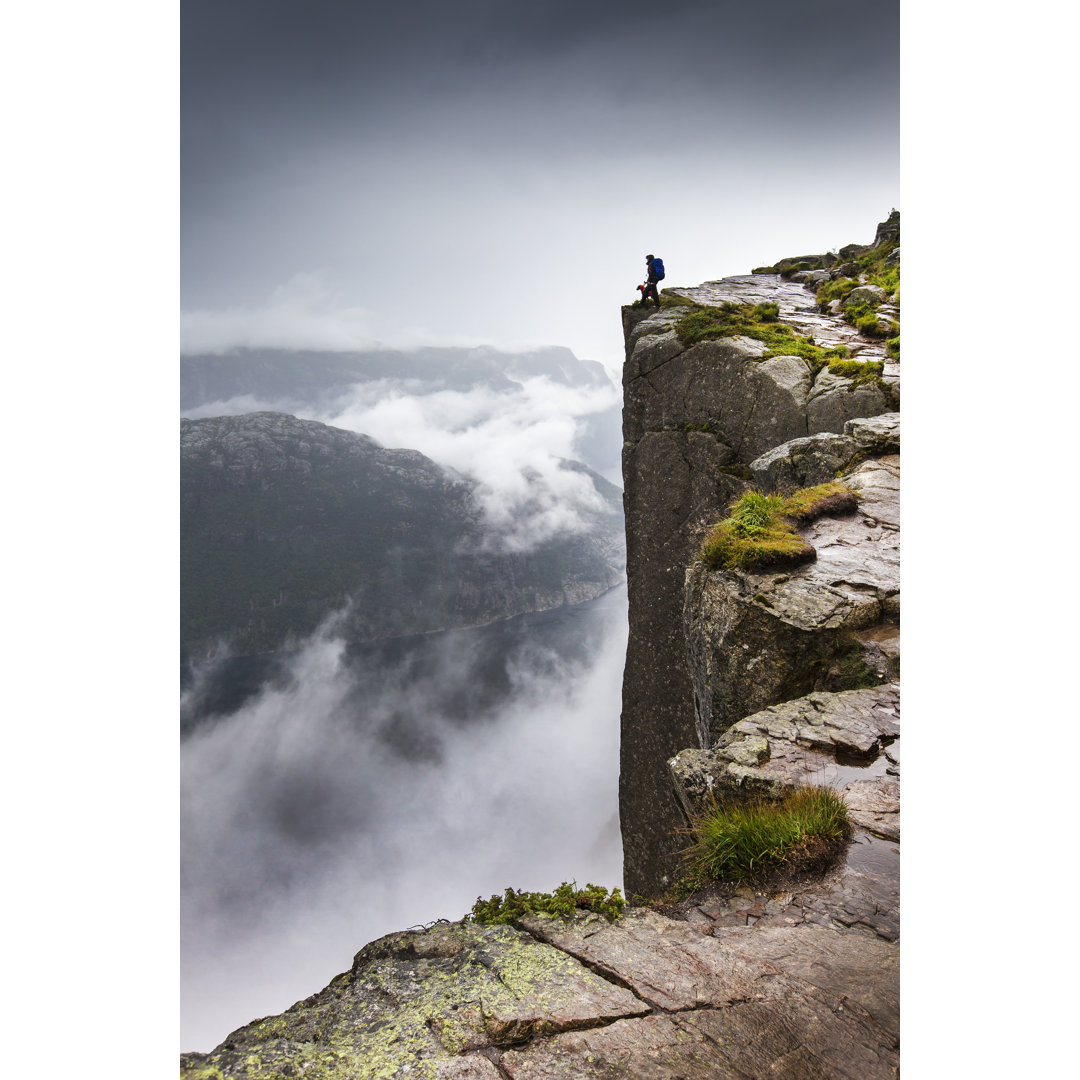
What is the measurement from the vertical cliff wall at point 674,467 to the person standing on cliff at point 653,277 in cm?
106

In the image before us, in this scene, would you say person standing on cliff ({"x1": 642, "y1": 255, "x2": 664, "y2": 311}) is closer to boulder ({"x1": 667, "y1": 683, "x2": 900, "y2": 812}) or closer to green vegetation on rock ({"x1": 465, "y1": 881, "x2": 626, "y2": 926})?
boulder ({"x1": 667, "y1": 683, "x2": 900, "y2": 812})

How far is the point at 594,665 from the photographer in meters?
171

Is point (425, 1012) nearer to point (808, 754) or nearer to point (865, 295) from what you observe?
point (808, 754)

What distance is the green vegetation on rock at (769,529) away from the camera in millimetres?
10102

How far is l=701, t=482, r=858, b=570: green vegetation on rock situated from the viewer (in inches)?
398

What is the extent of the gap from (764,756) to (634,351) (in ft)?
68.1

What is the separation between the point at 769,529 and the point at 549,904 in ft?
26.1

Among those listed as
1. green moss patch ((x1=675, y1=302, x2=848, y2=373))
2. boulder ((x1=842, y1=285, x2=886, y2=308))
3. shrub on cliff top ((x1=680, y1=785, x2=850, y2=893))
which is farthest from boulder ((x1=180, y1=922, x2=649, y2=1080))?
boulder ((x1=842, y1=285, x2=886, y2=308))

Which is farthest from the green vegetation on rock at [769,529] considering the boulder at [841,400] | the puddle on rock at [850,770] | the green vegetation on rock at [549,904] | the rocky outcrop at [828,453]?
the green vegetation on rock at [549,904]

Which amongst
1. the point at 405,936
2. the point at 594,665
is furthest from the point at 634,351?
the point at 594,665

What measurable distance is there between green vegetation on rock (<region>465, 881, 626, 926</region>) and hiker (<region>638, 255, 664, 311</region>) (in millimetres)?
22109

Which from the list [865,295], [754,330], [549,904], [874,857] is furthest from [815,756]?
[865,295]

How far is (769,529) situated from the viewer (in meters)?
10.7

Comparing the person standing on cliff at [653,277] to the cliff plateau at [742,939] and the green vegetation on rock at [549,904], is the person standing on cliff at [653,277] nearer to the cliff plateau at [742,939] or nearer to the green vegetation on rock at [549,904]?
A: the cliff plateau at [742,939]
